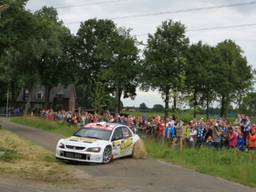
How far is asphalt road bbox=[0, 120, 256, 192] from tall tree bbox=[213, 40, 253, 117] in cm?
5765

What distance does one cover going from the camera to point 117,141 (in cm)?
2203

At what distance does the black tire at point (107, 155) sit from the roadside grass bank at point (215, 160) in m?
2.89

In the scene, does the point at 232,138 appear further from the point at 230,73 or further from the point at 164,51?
the point at 230,73

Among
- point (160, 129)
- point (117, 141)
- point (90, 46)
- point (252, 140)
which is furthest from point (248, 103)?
point (117, 141)

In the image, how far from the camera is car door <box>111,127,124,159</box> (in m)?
21.7

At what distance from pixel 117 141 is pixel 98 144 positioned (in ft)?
5.65

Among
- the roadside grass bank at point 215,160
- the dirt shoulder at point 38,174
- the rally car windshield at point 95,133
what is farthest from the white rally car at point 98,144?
the roadside grass bank at point 215,160

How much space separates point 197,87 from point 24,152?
2289 inches

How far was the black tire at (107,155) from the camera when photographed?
20500 mm

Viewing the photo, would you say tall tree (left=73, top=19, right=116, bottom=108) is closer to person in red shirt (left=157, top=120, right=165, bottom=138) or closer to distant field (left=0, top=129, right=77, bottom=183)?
person in red shirt (left=157, top=120, right=165, bottom=138)

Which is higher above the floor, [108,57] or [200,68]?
[108,57]

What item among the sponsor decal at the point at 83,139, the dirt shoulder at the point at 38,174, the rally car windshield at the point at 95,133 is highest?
the rally car windshield at the point at 95,133

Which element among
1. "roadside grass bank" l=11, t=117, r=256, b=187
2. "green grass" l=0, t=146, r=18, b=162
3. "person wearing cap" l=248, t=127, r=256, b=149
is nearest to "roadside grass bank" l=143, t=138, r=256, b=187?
"roadside grass bank" l=11, t=117, r=256, b=187

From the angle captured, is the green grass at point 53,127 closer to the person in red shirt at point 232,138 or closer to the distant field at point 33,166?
the person in red shirt at point 232,138
